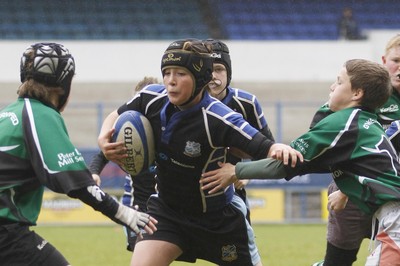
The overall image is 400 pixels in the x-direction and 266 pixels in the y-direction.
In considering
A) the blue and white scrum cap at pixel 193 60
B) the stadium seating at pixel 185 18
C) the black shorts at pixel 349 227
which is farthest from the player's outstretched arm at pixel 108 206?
the stadium seating at pixel 185 18

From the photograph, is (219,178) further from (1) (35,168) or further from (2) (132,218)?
(1) (35,168)

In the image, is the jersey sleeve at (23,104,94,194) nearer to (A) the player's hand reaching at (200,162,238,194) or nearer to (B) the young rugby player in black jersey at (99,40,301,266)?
(B) the young rugby player in black jersey at (99,40,301,266)

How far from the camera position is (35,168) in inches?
179

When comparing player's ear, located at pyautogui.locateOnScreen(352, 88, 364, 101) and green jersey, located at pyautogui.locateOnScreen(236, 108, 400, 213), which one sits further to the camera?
player's ear, located at pyautogui.locateOnScreen(352, 88, 364, 101)

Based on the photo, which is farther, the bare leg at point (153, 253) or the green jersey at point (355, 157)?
the bare leg at point (153, 253)

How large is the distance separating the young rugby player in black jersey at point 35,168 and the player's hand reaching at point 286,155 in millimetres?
922

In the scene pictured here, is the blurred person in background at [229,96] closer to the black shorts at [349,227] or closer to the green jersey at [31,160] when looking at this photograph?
the black shorts at [349,227]

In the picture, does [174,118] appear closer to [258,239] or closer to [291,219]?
[258,239]

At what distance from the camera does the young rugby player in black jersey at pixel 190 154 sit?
215 inches

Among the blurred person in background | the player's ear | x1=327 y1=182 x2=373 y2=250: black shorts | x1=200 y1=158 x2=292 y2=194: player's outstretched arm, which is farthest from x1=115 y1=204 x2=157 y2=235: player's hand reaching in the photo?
x1=327 y1=182 x2=373 y2=250: black shorts

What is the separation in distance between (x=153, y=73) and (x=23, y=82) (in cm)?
1493

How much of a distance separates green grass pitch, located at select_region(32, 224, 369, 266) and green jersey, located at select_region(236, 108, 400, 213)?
4.62 metres

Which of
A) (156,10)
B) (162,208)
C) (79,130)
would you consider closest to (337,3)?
(156,10)

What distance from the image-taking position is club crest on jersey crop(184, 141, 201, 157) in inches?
218
